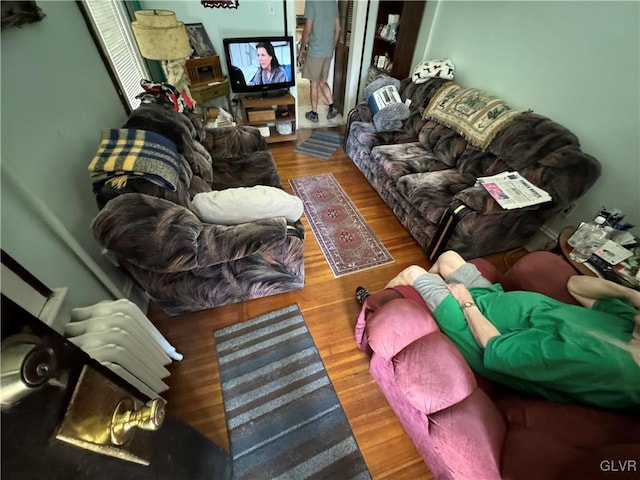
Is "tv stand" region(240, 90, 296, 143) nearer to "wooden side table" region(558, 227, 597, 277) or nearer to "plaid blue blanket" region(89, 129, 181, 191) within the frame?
"plaid blue blanket" region(89, 129, 181, 191)

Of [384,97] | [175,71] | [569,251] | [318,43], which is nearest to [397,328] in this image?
[569,251]

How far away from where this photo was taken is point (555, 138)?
69.8 inches

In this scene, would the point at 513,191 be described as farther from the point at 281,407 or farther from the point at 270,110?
the point at 270,110

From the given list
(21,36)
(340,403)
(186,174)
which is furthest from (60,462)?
(21,36)

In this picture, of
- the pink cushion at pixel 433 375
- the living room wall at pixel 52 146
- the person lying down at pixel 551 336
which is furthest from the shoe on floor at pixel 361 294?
the living room wall at pixel 52 146

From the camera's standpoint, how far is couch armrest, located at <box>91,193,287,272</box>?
109 cm

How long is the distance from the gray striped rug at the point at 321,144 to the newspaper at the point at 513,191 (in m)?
1.80

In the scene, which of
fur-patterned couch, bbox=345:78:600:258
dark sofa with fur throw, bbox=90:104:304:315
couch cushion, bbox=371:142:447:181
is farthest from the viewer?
couch cushion, bbox=371:142:447:181

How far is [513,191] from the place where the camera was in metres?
1.70

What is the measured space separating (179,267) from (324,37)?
11.0 ft

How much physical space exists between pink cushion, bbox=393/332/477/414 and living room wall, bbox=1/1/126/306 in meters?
1.35

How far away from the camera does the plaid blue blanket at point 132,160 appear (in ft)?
4.07

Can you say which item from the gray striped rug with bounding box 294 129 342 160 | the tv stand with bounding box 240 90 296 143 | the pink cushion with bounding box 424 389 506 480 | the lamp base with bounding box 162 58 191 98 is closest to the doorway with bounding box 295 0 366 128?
the gray striped rug with bounding box 294 129 342 160

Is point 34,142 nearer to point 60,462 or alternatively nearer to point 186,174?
point 186,174
